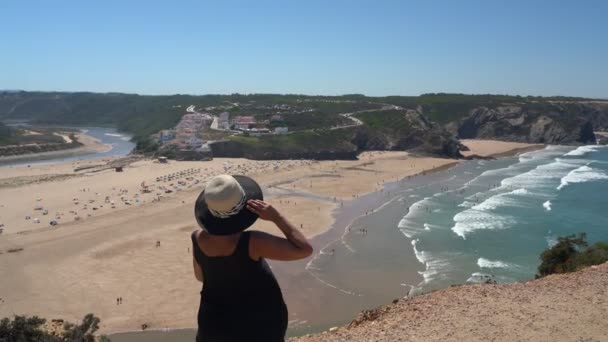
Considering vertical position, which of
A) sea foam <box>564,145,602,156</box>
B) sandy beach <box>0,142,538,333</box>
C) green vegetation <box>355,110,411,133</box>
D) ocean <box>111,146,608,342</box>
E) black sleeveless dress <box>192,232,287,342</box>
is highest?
black sleeveless dress <box>192,232,287,342</box>

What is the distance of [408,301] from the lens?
10219mm

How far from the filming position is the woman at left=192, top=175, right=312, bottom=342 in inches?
110

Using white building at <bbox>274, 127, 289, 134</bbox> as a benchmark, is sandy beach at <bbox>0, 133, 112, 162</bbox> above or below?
below

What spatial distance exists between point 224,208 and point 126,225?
104 ft

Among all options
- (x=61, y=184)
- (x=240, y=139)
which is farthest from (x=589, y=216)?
(x=240, y=139)

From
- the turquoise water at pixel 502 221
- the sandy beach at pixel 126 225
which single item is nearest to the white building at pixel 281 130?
the sandy beach at pixel 126 225

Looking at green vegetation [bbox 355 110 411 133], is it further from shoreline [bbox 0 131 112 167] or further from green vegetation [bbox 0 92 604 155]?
shoreline [bbox 0 131 112 167]

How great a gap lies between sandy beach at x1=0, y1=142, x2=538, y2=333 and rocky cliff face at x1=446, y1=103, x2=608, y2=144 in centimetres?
3497

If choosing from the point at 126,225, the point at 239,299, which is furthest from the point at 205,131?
the point at 239,299

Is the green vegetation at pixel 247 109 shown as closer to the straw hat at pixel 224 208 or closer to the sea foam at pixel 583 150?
the sea foam at pixel 583 150

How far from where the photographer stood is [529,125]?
95.1 m

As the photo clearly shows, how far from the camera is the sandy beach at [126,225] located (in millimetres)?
19656

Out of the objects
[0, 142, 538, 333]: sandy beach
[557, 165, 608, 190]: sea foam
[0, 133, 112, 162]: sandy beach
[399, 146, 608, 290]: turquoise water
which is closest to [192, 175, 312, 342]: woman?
[0, 142, 538, 333]: sandy beach

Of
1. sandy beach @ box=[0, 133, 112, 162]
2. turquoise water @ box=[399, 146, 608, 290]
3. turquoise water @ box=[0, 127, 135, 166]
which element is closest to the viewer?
turquoise water @ box=[399, 146, 608, 290]
